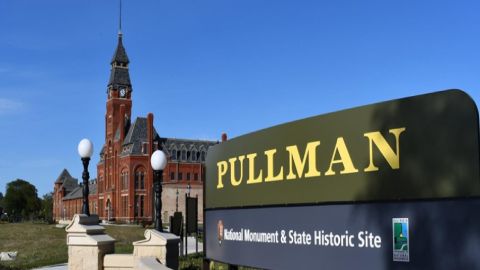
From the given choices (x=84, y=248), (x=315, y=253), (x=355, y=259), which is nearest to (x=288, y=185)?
(x=315, y=253)

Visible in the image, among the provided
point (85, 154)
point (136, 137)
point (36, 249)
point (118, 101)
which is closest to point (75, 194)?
point (118, 101)

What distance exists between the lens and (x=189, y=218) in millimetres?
14742

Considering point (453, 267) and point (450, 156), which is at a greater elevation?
point (450, 156)

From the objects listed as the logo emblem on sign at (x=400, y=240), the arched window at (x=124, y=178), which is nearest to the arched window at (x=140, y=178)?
the arched window at (x=124, y=178)

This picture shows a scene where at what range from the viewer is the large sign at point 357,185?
5949mm

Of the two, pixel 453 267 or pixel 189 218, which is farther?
pixel 189 218

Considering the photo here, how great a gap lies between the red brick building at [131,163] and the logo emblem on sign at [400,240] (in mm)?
89753

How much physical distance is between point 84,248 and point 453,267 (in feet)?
30.7

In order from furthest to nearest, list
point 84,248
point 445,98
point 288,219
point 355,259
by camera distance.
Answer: point 84,248, point 288,219, point 355,259, point 445,98

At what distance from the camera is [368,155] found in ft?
23.1

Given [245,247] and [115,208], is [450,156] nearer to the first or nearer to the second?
[245,247]

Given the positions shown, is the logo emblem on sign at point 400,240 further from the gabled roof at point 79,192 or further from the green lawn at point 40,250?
the gabled roof at point 79,192

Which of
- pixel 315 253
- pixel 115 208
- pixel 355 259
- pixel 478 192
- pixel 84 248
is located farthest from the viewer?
pixel 115 208

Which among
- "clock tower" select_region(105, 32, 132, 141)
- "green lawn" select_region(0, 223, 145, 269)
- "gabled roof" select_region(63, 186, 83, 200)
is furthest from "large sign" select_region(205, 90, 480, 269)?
"gabled roof" select_region(63, 186, 83, 200)
